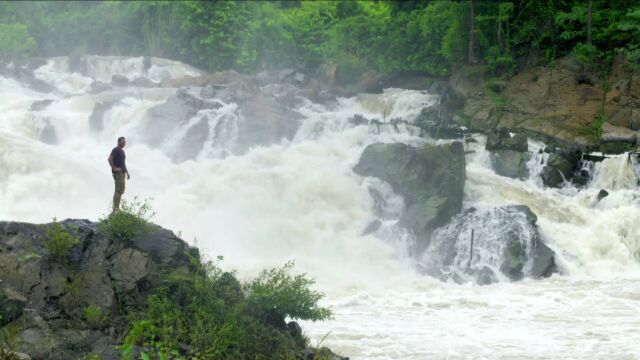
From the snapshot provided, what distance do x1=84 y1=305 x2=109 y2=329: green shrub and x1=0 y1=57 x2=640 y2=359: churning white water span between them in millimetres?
3865

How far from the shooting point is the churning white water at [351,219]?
1461 centimetres

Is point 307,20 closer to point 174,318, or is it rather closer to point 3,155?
point 3,155

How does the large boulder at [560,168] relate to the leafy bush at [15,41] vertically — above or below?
below

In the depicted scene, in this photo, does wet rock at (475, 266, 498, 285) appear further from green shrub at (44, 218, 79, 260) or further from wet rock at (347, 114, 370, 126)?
green shrub at (44, 218, 79, 260)

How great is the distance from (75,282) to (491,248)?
44.9ft

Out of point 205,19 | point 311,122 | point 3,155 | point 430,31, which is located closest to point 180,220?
point 3,155

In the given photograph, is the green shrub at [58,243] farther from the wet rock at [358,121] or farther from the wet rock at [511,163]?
the wet rock at [358,121]

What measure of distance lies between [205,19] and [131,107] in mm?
19375

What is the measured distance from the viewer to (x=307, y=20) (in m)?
51.4

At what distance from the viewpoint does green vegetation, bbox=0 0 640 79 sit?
3369 cm

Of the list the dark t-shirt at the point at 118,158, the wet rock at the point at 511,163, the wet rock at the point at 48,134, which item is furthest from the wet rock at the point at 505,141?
the wet rock at the point at 48,134

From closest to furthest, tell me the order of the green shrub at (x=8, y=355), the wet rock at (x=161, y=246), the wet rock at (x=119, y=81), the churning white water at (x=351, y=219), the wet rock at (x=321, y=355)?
the green shrub at (x=8, y=355) → the wet rock at (x=321, y=355) → the wet rock at (x=161, y=246) → the churning white water at (x=351, y=219) → the wet rock at (x=119, y=81)

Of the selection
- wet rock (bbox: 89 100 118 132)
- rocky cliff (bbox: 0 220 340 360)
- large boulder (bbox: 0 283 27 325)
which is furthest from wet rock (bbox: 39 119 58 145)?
large boulder (bbox: 0 283 27 325)

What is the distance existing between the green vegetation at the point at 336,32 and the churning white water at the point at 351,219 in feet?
26.6
